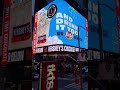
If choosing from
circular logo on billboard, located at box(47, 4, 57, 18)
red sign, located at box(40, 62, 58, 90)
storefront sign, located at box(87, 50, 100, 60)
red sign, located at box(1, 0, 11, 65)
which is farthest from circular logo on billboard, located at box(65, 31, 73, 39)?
red sign, located at box(40, 62, 58, 90)

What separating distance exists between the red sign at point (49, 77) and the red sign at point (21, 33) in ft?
1.57

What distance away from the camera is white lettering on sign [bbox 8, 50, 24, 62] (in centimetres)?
267

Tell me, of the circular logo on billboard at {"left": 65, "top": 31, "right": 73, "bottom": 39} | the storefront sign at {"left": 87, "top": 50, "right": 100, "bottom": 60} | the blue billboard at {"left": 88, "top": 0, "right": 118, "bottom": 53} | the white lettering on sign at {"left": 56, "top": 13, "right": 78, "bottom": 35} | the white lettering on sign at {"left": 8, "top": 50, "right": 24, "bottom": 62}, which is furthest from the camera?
the circular logo on billboard at {"left": 65, "top": 31, "right": 73, "bottom": 39}

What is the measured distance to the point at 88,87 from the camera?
231 centimetres

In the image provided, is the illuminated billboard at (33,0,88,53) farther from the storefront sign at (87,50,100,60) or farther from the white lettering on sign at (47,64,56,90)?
the white lettering on sign at (47,64,56,90)

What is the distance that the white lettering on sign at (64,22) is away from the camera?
40.6 ft

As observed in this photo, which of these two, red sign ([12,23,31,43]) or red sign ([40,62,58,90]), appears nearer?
red sign ([40,62,58,90])

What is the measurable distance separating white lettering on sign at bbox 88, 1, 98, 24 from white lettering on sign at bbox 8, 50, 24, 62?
886 millimetres

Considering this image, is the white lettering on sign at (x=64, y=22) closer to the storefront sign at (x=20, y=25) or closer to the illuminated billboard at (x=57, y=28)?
the illuminated billboard at (x=57, y=28)

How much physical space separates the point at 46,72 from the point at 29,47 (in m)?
0.40

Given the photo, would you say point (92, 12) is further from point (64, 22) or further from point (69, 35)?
point (69, 35)

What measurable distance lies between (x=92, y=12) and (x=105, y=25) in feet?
0.78

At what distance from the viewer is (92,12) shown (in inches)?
101

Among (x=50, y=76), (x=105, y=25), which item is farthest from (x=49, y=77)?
(x=105, y=25)
